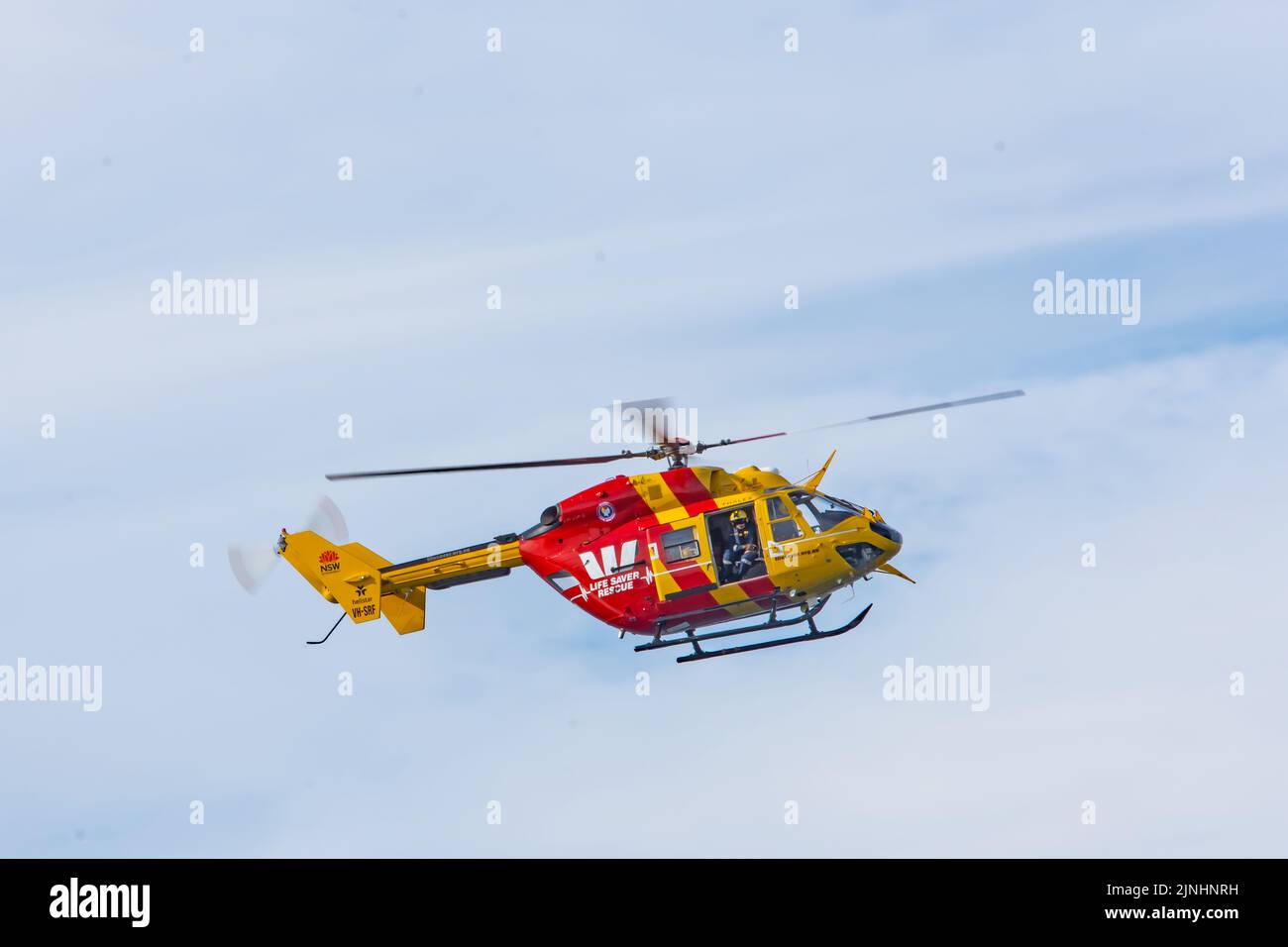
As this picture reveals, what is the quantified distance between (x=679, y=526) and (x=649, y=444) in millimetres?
1990

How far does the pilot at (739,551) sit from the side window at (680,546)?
620mm

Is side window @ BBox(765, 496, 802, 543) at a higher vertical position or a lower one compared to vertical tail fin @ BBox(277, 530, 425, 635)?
higher

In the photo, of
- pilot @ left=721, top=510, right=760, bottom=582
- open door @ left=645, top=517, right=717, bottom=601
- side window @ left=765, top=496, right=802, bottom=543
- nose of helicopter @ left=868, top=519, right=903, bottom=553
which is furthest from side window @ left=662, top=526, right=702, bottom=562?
nose of helicopter @ left=868, top=519, right=903, bottom=553

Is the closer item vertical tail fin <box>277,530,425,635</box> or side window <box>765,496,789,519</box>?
side window <box>765,496,789,519</box>

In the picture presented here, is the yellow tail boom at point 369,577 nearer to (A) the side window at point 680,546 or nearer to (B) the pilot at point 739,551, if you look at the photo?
(A) the side window at point 680,546

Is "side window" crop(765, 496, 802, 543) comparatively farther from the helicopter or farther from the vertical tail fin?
the vertical tail fin

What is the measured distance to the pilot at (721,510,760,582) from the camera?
1815 inches

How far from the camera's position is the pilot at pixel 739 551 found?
46.1 m

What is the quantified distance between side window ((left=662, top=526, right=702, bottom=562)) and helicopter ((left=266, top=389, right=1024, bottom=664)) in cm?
3

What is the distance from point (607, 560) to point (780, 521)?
137 inches

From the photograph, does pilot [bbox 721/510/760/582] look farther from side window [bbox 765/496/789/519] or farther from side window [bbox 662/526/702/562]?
side window [bbox 662/526/702/562]

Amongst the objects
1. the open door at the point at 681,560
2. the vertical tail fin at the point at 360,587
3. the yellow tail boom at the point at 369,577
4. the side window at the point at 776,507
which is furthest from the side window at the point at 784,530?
the vertical tail fin at the point at 360,587
